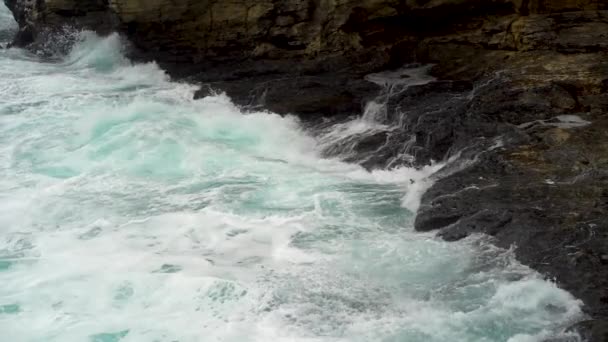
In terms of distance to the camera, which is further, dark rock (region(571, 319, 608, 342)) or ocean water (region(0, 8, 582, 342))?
ocean water (region(0, 8, 582, 342))

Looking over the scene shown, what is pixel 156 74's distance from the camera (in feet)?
55.0

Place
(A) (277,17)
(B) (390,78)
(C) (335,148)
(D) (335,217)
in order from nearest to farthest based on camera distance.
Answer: (D) (335,217) → (C) (335,148) → (B) (390,78) → (A) (277,17)

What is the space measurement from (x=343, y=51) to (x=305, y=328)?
874 cm

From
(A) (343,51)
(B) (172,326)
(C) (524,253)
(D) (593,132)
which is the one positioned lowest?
(B) (172,326)

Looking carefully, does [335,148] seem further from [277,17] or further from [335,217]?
[277,17]

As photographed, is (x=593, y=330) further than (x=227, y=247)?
No

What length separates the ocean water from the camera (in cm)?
625

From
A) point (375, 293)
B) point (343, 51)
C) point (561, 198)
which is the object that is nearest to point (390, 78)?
point (343, 51)

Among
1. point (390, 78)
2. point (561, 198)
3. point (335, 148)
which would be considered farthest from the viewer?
point (390, 78)

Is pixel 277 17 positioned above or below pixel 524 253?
above

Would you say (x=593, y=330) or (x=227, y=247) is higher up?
(x=593, y=330)

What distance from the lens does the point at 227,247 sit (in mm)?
8133

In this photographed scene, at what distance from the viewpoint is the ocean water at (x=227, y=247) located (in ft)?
20.5

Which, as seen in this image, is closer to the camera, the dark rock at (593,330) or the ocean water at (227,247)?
the dark rock at (593,330)
